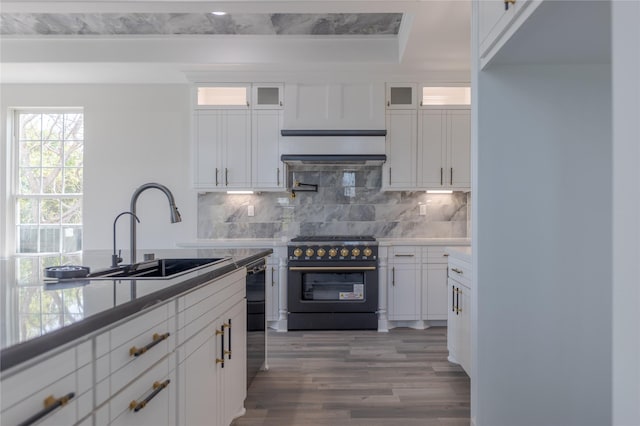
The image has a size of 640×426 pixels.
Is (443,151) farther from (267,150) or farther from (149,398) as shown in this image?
(149,398)

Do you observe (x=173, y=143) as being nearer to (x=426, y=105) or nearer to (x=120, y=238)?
(x=120, y=238)

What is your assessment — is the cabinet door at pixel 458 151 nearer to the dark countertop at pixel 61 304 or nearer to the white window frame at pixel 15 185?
the dark countertop at pixel 61 304

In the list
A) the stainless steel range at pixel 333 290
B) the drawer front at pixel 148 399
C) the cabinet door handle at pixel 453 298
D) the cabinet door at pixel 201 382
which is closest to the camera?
the drawer front at pixel 148 399

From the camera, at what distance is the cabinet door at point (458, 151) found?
4.06 meters

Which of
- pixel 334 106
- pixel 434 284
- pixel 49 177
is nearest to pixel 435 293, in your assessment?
pixel 434 284

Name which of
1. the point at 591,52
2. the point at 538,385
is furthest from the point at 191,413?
the point at 591,52

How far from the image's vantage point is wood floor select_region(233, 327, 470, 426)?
84.6 inches

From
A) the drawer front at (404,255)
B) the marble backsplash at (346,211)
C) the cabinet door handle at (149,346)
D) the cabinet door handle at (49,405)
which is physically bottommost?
the drawer front at (404,255)

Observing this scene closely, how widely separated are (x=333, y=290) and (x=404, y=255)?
835mm

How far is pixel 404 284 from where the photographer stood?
3908 millimetres

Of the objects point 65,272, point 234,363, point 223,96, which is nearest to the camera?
point 65,272

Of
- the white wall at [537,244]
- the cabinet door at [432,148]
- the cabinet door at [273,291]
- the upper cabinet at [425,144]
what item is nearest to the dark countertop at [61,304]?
the white wall at [537,244]

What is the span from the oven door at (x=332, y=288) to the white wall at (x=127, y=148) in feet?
5.13

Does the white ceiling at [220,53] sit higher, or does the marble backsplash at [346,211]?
the white ceiling at [220,53]
